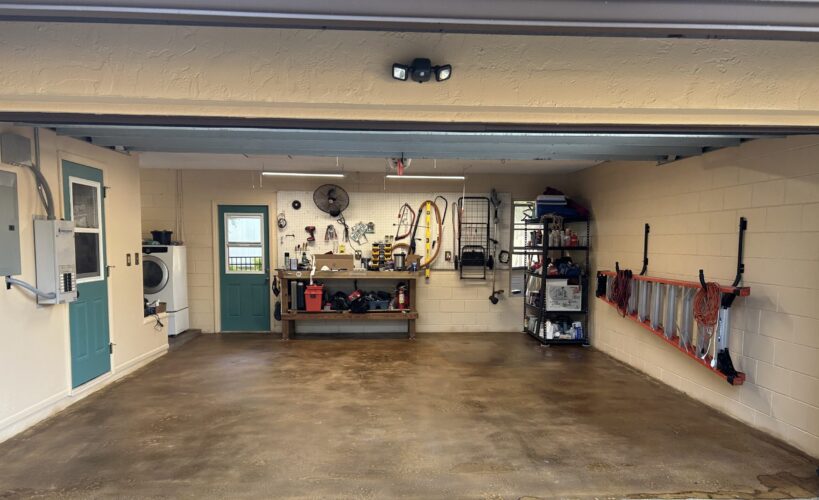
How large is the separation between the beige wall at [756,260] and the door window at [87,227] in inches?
237

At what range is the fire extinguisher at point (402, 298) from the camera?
5723mm

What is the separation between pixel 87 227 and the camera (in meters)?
3.68

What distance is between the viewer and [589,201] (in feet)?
18.4

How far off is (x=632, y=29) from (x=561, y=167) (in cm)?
398

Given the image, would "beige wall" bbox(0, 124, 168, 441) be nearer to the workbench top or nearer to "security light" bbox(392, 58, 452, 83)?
the workbench top

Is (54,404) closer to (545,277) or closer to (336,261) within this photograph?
(336,261)

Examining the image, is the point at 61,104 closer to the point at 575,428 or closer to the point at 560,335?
the point at 575,428

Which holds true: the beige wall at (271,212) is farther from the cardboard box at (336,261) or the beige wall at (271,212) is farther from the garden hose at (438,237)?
the cardboard box at (336,261)

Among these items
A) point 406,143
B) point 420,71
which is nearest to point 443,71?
point 420,71

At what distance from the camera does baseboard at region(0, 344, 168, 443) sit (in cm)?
286

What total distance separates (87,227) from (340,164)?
117 inches

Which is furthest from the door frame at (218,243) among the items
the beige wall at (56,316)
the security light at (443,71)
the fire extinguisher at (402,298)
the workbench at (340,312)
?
the security light at (443,71)

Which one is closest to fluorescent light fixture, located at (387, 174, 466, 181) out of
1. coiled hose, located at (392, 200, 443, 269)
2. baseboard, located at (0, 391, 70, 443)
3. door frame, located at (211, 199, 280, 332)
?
coiled hose, located at (392, 200, 443, 269)

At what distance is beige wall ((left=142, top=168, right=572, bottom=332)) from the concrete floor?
1760mm
